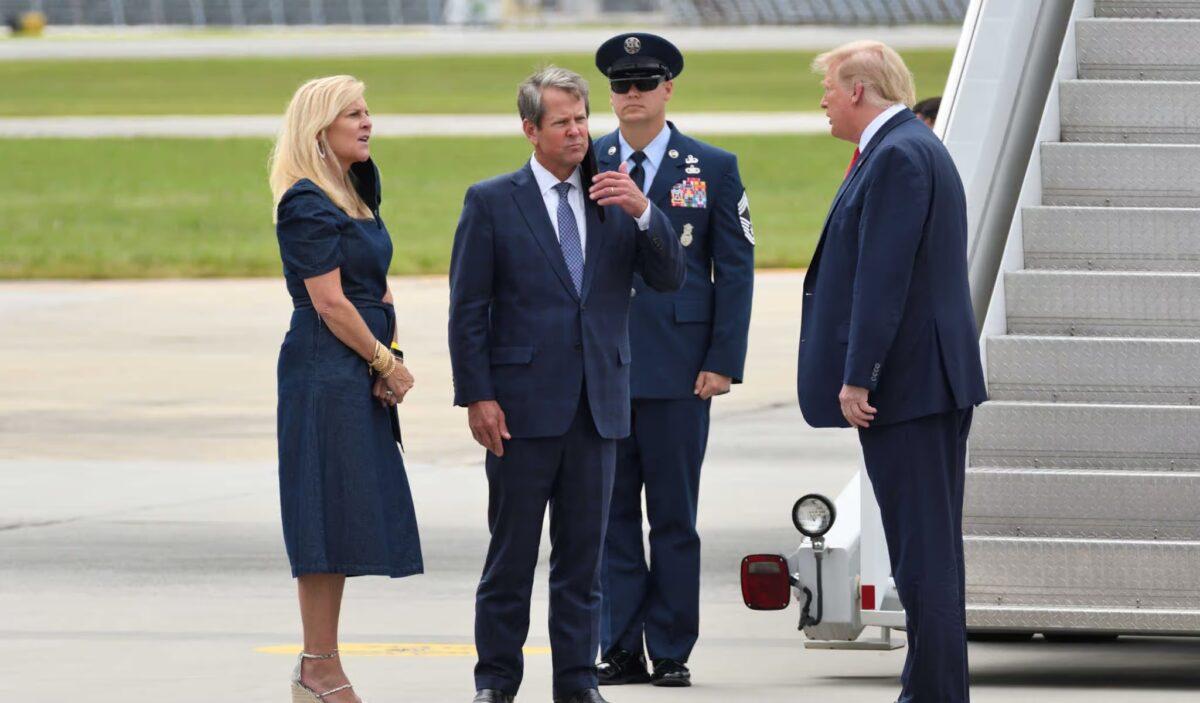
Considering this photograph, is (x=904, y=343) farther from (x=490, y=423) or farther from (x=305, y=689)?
(x=305, y=689)

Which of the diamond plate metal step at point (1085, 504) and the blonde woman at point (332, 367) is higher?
the blonde woman at point (332, 367)

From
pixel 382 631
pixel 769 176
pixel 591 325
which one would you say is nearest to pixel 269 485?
pixel 382 631

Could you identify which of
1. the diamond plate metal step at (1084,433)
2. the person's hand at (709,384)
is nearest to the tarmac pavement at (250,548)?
the diamond plate metal step at (1084,433)

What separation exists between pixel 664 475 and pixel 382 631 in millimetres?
1477

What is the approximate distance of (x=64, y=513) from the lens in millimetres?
10523

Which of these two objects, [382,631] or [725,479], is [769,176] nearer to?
[725,479]

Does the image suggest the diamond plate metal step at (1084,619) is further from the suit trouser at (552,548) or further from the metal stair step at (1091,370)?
the suit trouser at (552,548)

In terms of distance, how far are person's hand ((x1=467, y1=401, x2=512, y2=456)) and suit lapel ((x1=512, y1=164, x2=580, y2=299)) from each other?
37 centimetres

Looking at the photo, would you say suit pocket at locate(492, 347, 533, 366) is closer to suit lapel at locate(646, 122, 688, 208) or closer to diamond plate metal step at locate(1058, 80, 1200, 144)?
suit lapel at locate(646, 122, 688, 208)

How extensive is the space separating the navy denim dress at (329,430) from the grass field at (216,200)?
16993 millimetres

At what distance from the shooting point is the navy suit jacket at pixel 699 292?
22.1 ft

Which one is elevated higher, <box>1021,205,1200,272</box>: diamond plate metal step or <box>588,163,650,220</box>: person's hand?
<box>588,163,650,220</box>: person's hand

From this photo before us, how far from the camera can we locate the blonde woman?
18.9ft

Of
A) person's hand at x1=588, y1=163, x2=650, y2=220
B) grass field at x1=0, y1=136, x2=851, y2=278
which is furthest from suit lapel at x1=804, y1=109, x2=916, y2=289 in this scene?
grass field at x1=0, y1=136, x2=851, y2=278
